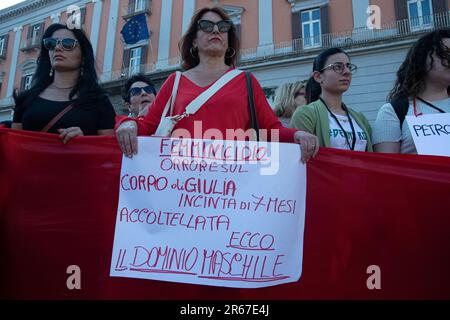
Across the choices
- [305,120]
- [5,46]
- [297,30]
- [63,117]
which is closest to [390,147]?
[305,120]

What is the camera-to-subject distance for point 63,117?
81.0 inches

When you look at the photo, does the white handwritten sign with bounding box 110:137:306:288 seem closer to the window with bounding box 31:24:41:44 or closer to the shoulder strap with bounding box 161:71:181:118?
the shoulder strap with bounding box 161:71:181:118

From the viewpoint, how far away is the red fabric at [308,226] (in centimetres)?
169

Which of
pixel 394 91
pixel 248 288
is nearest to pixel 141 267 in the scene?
pixel 248 288

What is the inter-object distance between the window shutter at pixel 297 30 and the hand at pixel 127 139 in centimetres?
1364

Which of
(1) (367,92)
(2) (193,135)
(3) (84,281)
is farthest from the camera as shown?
(1) (367,92)

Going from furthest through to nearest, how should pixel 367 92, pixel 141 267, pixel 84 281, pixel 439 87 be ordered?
pixel 367 92 → pixel 439 87 → pixel 84 281 → pixel 141 267

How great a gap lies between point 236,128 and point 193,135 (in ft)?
0.78

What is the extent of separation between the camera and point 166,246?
5.32 ft

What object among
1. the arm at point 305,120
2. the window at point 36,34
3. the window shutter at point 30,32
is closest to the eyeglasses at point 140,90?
the arm at point 305,120

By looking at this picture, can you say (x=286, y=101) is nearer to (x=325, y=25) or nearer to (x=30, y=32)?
(x=325, y=25)

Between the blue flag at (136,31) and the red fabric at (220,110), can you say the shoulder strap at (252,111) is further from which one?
the blue flag at (136,31)
